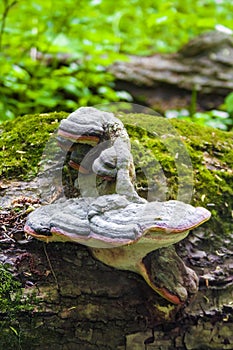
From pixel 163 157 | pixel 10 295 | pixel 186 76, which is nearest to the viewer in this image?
pixel 10 295

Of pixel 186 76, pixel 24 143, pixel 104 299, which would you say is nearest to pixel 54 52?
pixel 186 76

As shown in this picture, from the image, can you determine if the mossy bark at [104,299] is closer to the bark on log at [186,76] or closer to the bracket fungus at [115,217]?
the bracket fungus at [115,217]

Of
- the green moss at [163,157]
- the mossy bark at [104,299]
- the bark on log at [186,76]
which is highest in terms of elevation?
the green moss at [163,157]

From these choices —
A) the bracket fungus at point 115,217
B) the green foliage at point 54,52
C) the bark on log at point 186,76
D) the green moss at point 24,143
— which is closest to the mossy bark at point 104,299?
the green moss at point 24,143

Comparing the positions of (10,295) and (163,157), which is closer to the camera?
(10,295)

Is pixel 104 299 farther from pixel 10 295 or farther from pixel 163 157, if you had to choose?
pixel 163 157

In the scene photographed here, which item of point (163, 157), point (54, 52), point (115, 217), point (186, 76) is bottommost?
point (186, 76)

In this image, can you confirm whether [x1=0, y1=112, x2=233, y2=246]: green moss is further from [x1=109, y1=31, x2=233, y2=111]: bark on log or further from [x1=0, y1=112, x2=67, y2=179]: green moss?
[x1=109, y1=31, x2=233, y2=111]: bark on log

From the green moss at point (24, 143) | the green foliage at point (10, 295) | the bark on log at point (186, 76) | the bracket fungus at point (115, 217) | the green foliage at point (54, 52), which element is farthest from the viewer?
the bark on log at point (186, 76)
